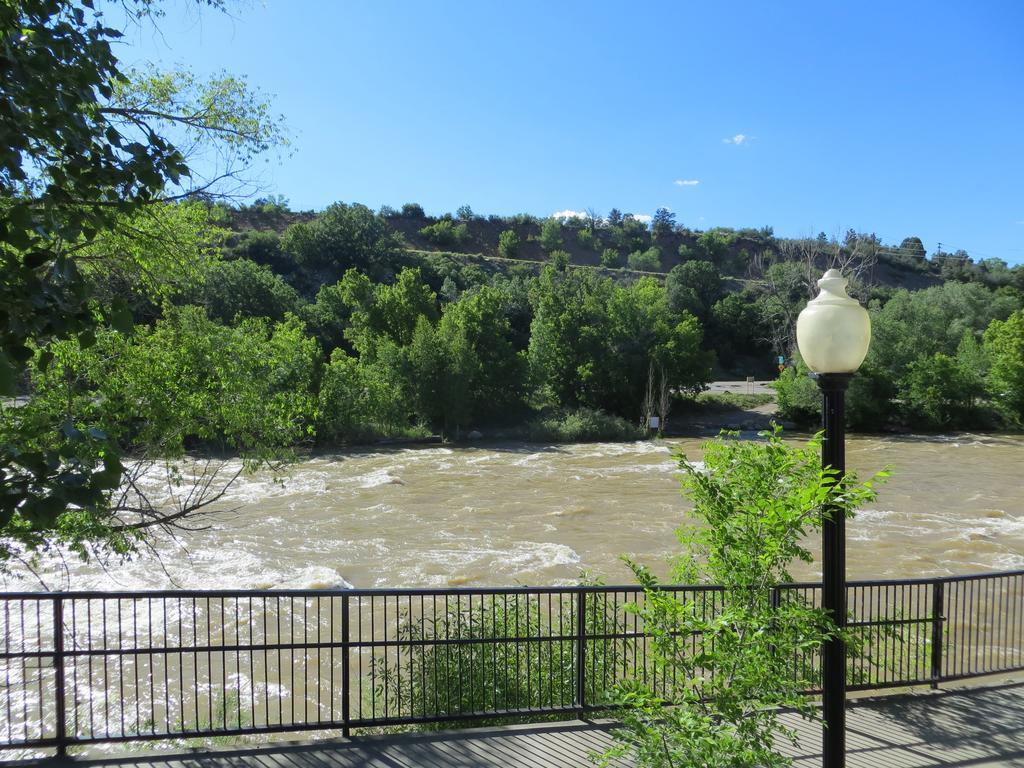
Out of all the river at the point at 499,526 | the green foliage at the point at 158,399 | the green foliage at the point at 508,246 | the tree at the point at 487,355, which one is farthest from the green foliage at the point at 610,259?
the green foliage at the point at 158,399

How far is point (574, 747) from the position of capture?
19.3 ft

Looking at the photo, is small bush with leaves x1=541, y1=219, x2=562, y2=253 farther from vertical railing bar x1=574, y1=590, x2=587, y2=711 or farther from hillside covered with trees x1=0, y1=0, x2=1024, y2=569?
vertical railing bar x1=574, y1=590, x2=587, y2=711

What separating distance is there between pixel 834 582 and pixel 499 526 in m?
17.4

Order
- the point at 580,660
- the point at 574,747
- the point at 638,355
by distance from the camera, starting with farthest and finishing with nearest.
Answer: the point at 638,355
the point at 580,660
the point at 574,747

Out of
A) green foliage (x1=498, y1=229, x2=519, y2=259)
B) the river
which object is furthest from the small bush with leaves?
the river

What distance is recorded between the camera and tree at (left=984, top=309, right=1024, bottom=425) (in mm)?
40781

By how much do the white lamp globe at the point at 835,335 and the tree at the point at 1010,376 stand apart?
44.5m

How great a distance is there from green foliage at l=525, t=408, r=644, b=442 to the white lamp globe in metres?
37.0

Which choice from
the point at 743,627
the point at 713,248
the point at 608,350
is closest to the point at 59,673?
the point at 743,627

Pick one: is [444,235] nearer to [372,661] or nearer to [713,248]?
[713,248]

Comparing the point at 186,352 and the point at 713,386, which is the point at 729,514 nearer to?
the point at 186,352

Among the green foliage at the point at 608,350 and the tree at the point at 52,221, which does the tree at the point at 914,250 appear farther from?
the tree at the point at 52,221

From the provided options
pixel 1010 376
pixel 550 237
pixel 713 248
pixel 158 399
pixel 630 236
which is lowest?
pixel 1010 376

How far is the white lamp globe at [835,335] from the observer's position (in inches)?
165
